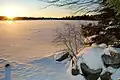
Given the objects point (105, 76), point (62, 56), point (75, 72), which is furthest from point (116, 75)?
point (62, 56)

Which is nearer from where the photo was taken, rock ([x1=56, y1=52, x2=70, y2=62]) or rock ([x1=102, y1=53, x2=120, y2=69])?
rock ([x1=102, y1=53, x2=120, y2=69])

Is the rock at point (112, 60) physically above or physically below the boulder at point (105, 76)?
above

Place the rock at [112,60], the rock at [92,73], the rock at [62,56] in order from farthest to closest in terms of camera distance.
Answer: the rock at [62,56]
the rock at [112,60]
the rock at [92,73]

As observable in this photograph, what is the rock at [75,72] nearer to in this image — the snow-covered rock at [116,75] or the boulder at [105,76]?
the boulder at [105,76]

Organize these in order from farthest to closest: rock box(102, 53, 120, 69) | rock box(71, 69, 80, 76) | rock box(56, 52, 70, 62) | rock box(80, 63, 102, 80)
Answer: rock box(56, 52, 70, 62), rock box(71, 69, 80, 76), rock box(102, 53, 120, 69), rock box(80, 63, 102, 80)

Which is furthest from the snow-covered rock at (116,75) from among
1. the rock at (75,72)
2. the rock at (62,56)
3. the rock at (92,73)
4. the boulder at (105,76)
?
the rock at (62,56)

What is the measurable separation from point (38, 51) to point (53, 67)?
9.72 feet

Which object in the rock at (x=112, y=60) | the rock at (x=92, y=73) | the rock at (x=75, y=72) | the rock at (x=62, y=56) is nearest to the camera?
the rock at (x=92, y=73)

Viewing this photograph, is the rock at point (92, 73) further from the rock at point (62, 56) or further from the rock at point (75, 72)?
the rock at point (62, 56)

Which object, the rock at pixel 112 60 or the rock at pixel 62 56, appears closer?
the rock at pixel 112 60

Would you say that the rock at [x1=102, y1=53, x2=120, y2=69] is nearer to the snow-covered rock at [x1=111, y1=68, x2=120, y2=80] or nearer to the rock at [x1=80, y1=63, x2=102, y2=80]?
the snow-covered rock at [x1=111, y1=68, x2=120, y2=80]

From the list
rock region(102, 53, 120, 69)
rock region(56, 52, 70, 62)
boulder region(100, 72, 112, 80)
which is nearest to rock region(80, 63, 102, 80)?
boulder region(100, 72, 112, 80)

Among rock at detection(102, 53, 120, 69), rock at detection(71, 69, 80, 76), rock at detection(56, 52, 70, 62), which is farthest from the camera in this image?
rock at detection(56, 52, 70, 62)

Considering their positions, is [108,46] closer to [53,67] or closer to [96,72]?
[96,72]
